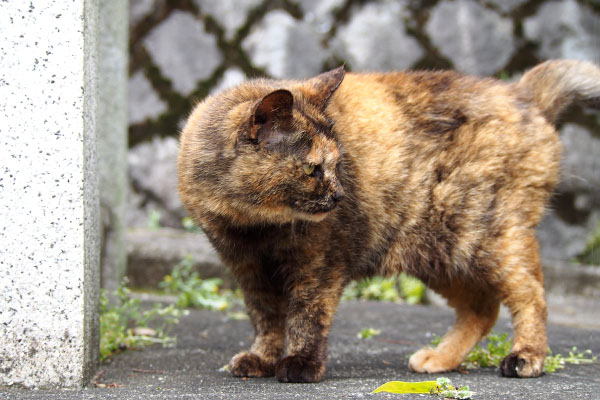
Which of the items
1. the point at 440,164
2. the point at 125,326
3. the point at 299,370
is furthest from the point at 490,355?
the point at 125,326

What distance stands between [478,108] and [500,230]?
0.66 m

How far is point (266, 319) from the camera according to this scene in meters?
3.33

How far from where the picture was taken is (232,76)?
20.3ft

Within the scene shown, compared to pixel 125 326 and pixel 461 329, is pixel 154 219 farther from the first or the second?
pixel 461 329

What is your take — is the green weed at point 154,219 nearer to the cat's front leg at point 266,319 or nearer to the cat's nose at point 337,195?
the cat's front leg at point 266,319

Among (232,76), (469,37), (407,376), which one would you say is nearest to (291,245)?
(407,376)

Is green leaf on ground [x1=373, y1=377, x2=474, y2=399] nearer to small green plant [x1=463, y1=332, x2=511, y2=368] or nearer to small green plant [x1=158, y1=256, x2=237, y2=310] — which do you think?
small green plant [x1=463, y1=332, x2=511, y2=368]

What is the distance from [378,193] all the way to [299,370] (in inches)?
37.9

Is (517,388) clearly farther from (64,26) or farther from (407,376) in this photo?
(64,26)

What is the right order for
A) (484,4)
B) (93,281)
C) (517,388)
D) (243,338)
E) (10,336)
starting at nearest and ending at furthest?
(10,336)
(517,388)
(93,281)
(243,338)
(484,4)

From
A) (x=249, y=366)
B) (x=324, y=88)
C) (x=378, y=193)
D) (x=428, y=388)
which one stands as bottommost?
(x=249, y=366)

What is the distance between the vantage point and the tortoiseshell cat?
294cm

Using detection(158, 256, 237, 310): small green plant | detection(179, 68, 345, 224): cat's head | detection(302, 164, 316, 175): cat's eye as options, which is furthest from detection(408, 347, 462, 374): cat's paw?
detection(158, 256, 237, 310): small green plant

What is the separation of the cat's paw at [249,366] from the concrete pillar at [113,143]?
1559 mm
